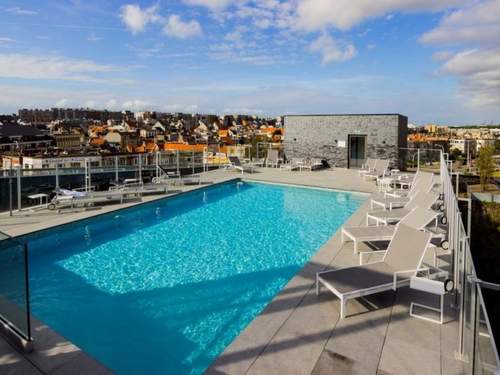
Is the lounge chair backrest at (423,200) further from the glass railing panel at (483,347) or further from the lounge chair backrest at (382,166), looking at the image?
the lounge chair backrest at (382,166)

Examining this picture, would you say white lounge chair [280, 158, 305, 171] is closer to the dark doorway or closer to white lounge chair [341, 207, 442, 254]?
the dark doorway

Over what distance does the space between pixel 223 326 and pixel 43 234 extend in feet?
14.7

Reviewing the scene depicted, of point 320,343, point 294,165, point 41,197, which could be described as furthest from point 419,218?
point 294,165

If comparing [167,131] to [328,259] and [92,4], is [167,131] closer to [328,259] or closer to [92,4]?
[92,4]

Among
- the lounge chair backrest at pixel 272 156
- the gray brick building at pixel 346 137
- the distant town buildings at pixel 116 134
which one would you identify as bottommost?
the lounge chair backrest at pixel 272 156

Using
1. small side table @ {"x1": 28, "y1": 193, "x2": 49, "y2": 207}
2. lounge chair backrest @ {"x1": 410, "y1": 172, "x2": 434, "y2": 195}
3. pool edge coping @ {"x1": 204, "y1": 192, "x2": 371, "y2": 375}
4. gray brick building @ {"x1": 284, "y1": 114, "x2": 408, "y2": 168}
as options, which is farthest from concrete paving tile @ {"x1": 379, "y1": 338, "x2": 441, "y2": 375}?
gray brick building @ {"x1": 284, "y1": 114, "x2": 408, "y2": 168}

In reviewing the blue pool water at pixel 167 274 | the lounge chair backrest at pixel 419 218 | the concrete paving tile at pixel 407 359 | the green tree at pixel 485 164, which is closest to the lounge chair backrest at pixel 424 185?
the blue pool water at pixel 167 274

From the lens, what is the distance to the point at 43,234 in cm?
702

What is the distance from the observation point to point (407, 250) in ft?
14.4

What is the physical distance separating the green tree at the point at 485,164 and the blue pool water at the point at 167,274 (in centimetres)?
539

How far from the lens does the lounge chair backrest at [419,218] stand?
5.70 m

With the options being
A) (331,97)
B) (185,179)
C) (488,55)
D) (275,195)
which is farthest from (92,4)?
(331,97)

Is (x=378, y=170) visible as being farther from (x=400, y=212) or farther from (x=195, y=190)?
(x=400, y=212)

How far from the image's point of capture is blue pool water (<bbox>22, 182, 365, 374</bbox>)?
396 cm
